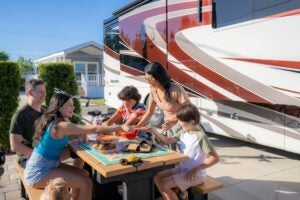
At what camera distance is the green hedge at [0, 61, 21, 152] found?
5727mm

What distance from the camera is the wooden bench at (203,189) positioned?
276 centimetres

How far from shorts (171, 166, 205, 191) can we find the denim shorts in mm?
1166

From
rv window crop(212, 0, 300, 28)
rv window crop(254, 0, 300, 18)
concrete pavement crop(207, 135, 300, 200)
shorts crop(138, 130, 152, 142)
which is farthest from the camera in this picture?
rv window crop(212, 0, 300, 28)

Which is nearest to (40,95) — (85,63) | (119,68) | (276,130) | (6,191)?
(6,191)

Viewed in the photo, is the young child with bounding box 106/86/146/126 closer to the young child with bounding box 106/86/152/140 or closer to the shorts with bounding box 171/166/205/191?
the young child with bounding box 106/86/152/140

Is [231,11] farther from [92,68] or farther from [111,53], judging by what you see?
[92,68]

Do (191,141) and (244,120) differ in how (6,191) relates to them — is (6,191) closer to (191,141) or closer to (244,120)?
(191,141)

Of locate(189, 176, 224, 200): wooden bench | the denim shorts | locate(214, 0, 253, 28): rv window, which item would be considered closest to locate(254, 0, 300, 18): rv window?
locate(214, 0, 253, 28): rv window

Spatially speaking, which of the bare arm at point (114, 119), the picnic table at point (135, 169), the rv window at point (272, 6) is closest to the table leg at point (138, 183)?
the picnic table at point (135, 169)

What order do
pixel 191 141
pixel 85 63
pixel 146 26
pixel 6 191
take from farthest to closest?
pixel 85 63 < pixel 146 26 < pixel 6 191 < pixel 191 141

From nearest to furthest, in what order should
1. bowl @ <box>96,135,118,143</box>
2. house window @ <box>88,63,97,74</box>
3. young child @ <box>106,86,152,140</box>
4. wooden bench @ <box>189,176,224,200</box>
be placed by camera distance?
wooden bench @ <box>189,176,224,200</box>, bowl @ <box>96,135,118,143</box>, young child @ <box>106,86,152,140</box>, house window @ <box>88,63,97,74</box>

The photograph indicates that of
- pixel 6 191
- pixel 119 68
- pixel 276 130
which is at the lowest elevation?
pixel 6 191

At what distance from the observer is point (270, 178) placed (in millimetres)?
4156

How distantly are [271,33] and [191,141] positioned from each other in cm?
229
